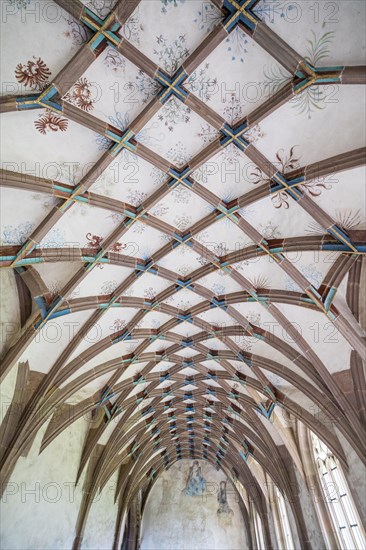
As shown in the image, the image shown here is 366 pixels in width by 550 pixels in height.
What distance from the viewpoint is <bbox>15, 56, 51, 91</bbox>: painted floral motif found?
4.36 metres

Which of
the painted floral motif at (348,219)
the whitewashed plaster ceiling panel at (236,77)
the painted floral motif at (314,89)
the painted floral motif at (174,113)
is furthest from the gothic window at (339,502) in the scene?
the painted floral motif at (174,113)

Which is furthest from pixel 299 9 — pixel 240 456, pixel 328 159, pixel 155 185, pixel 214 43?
pixel 240 456

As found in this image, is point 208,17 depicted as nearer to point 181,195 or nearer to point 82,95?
point 82,95

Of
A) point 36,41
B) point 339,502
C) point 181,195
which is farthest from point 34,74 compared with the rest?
point 339,502

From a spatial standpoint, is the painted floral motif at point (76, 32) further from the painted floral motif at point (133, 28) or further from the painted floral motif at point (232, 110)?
the painted floral motif at point (232, 110)

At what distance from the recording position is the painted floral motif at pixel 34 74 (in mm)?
4355

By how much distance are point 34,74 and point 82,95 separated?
66 cm

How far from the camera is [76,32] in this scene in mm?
4191

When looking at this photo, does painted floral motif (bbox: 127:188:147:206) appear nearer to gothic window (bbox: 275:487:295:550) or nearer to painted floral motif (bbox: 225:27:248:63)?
painted floral motif (bbox: 225:27:248:63)

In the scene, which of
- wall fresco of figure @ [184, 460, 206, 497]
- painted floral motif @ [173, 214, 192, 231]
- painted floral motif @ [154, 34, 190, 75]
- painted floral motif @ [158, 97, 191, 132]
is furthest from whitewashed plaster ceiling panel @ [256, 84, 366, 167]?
wall fresco of figure @ [184, 460, 206, 497]

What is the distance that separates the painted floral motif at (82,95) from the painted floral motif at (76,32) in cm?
47

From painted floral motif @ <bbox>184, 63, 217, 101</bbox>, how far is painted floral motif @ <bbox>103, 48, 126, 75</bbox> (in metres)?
0.93

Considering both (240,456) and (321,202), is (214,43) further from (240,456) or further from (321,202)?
(240,456)

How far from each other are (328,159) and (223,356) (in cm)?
757
